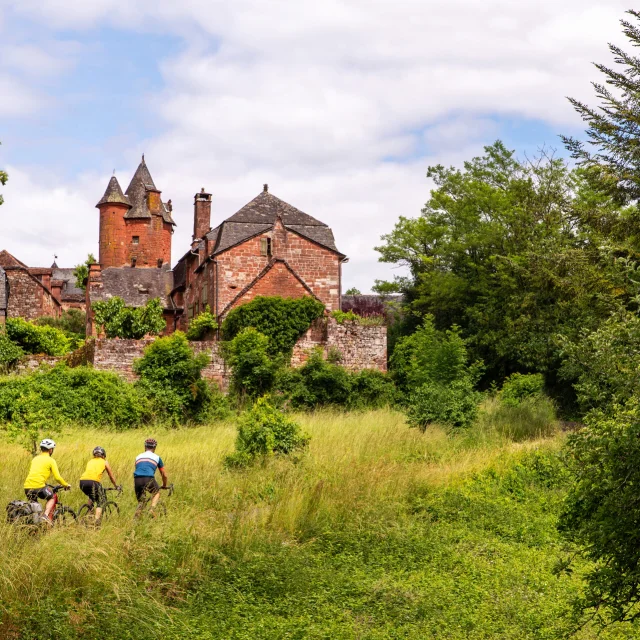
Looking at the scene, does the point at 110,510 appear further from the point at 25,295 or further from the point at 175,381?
the point at 25,295

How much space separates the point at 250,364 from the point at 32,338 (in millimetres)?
11336

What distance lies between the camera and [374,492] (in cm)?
1458

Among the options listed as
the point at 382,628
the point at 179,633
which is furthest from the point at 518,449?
the point at 179,633

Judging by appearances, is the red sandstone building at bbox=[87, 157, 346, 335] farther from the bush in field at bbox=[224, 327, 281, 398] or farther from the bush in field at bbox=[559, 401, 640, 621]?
the bush in field at bbox=[559, 401, 640, 621]

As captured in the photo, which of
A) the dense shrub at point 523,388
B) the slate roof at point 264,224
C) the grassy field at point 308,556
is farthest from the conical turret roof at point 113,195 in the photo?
the grassy field at point 308,556

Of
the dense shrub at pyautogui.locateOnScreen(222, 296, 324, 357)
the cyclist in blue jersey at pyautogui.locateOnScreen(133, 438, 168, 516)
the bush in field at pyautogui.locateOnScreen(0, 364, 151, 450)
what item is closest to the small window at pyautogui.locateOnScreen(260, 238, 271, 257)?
the dense shrub at pyautogui.locateOnScreen(222, 296, 324, 357)

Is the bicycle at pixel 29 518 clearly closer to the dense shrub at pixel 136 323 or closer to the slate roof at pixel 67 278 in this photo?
the dense shrub at pixel 136 323

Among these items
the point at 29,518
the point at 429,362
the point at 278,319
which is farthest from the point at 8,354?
the point at 29,518

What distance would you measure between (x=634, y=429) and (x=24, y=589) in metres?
6.28

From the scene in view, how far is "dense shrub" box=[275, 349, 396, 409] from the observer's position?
30.2 metres

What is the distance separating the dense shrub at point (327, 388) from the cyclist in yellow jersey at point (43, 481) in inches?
A: 710

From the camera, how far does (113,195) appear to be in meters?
64.7

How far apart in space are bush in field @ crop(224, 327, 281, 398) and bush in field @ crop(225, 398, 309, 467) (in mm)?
12013

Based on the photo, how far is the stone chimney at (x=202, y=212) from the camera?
159 ft
